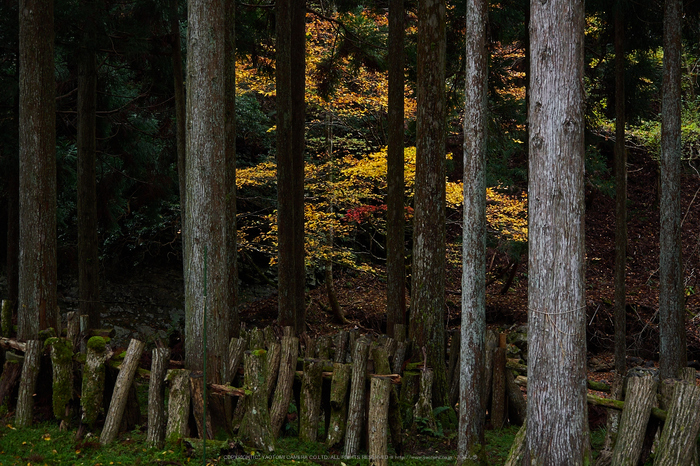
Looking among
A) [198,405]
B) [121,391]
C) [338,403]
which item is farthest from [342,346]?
[121,391]

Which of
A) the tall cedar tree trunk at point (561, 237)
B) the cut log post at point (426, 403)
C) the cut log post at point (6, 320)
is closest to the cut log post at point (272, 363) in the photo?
the cut log post at point (426, 403)

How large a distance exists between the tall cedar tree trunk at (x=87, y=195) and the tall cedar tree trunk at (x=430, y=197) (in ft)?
22.3

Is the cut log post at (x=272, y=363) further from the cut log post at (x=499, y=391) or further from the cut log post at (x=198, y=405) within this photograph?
the cut log post at (x=499, y=391)

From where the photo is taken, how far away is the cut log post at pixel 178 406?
5.88 metres

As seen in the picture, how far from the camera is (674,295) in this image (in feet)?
30.1

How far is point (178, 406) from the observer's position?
5910 mm

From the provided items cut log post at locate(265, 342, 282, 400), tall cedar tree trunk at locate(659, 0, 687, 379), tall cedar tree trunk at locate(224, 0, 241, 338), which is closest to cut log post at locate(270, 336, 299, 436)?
cut log post at locate(265, 342, 282, 400)

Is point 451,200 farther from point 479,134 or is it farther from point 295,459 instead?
point 295,459

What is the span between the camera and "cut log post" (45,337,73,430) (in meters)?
6.64

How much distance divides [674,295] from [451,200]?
670 centimetres

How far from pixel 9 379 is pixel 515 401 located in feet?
21.7

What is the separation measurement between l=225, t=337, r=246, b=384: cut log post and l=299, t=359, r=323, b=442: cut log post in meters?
0.91

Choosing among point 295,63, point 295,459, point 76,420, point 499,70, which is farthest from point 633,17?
point 76,420

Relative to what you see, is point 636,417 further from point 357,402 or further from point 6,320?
point 6,320
